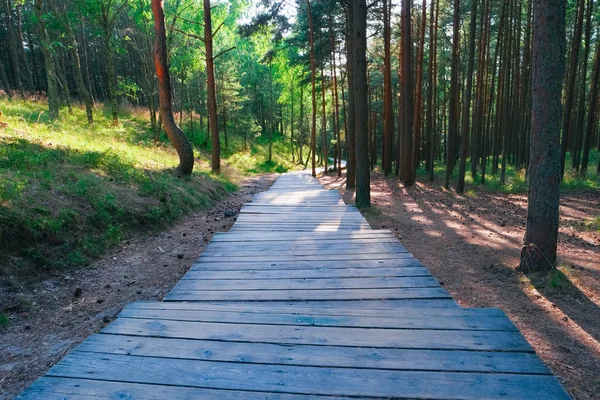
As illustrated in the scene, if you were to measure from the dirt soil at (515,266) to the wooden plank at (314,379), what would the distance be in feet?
4.66

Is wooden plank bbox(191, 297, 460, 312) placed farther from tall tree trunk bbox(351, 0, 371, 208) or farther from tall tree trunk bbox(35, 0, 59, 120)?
tall tree trunk bbox(35, 0, 59, 120)

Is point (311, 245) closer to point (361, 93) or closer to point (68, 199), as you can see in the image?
point (68, 199)

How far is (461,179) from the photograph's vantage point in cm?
1479

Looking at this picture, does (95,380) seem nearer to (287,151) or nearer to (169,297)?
(169,297)

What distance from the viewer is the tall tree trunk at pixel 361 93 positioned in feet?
29.2

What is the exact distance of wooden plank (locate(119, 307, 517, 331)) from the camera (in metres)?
2.45

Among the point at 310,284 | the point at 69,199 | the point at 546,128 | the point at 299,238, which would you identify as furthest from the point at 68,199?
the point at 546,128

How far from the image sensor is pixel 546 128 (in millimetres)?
4660

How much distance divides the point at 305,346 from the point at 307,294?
1.00 m

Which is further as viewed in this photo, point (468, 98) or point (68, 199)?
point (468, 98)

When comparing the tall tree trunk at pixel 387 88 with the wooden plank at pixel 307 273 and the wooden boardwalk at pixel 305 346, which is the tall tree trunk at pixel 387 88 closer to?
the wooden plank at pixel 307 273

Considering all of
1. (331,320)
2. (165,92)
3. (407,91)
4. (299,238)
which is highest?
(407,91)

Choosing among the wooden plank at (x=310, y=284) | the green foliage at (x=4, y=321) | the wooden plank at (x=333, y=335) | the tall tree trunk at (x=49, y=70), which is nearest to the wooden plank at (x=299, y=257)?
the wooden plank at (x=310, y=284)

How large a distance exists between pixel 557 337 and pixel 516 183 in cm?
1527
